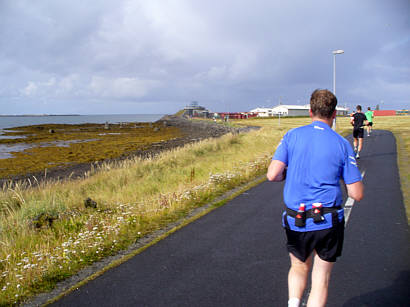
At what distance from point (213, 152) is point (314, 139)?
1834 cm

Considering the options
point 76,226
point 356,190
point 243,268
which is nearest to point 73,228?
point 76,226

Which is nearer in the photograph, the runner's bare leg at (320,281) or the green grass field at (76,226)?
the runner's bare leg at (320,281)

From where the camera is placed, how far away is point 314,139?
2.38 m

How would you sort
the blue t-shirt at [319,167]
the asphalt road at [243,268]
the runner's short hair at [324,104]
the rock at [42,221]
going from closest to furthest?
the blue t-shirt at [319,167]
the runner's short hair at [324,104]
the asphalt road at [243,268]
the rock at [42,221]

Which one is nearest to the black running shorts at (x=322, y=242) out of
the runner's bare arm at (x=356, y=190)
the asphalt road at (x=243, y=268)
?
the runner's bare arm at (x=356, y=190)

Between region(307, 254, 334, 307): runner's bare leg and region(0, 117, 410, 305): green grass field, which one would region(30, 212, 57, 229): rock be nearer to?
region(0, 117, 410, 305): green grass field

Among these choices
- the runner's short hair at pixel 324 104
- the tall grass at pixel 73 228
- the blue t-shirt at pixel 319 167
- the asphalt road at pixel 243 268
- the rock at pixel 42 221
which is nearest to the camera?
the blue t-shirt at pixel 319 167

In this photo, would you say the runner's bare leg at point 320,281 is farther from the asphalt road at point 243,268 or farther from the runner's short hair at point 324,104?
the runner's short hair at point 324,104

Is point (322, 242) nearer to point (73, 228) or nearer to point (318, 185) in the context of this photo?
Answer: point (318, 185)

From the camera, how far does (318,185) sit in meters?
2.38

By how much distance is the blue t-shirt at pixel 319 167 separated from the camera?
2.36 m

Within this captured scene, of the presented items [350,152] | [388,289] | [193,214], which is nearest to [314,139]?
[350,152]

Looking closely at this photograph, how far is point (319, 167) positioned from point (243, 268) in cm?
224

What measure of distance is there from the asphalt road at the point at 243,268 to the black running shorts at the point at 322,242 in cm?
114
